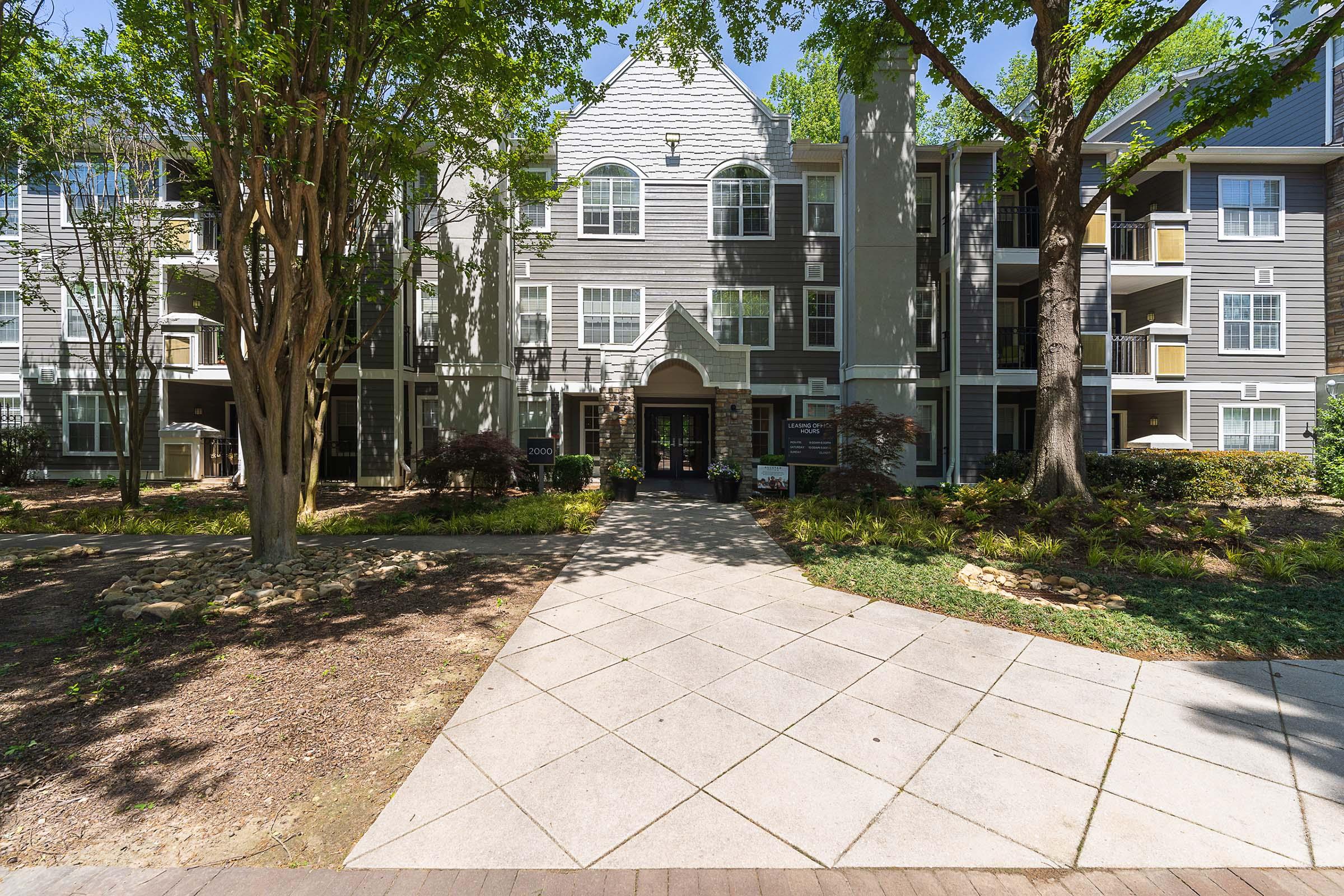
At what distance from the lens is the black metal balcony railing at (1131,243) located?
14539 mm

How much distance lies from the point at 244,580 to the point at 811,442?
29.6 ft

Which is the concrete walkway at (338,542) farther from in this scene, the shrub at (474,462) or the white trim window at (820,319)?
the white trim window at (820,319)

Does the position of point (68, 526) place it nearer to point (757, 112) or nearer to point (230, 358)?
point (230, 358)

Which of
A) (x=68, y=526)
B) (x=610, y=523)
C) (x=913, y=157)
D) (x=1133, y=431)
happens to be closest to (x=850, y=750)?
(x=610, y=523)

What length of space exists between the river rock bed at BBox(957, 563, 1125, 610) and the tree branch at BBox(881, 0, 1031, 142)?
7.15 m

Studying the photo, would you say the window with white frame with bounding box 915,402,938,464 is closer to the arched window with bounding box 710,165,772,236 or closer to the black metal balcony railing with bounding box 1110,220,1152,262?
the black metal balcony railing with bounding box 1110,220,1152,262

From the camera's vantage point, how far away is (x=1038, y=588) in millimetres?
5684

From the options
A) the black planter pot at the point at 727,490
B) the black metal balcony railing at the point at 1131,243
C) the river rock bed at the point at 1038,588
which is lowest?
the river rock bed at the point at 1038,588

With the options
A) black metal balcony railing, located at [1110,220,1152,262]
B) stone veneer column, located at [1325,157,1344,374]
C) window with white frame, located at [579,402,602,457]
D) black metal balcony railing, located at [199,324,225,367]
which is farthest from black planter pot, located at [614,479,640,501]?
stone veneer column, located at [1325,157,1344,374]

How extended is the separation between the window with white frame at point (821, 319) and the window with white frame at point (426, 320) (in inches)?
408

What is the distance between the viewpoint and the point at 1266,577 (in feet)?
19.4

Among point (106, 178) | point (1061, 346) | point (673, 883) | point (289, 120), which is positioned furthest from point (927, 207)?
point (106, 178)

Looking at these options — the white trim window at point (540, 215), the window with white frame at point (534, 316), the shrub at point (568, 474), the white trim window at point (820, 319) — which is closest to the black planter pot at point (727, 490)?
the shrub at point (568, 474)

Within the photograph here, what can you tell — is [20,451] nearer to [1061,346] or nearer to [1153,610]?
[1153,610]
